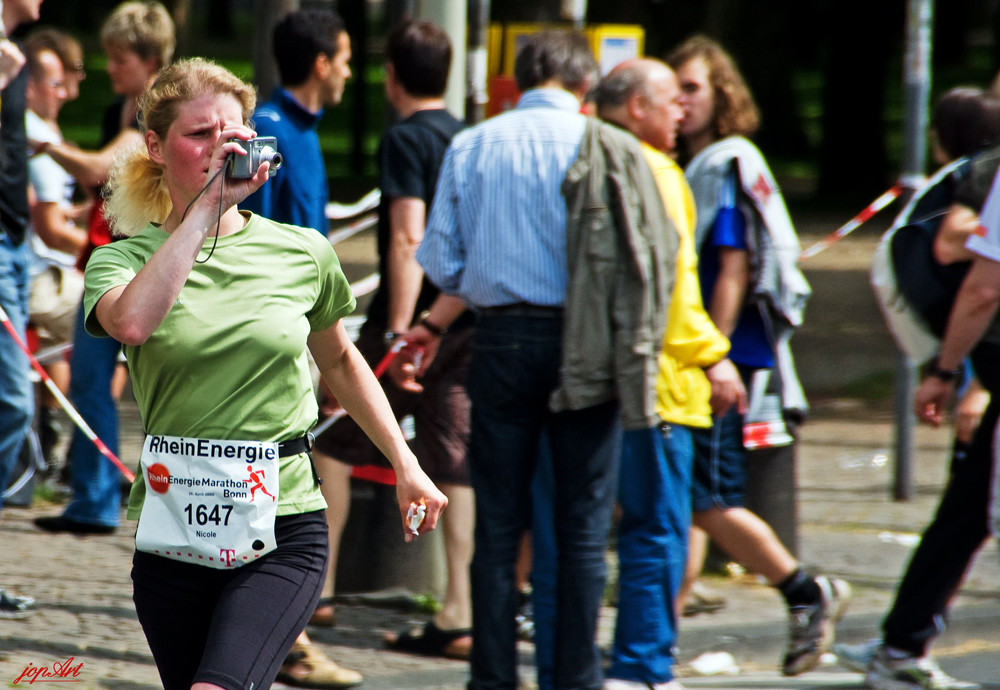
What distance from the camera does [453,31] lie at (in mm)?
5699

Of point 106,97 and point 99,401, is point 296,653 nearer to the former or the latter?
point 99,401

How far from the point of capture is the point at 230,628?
2.72 meters

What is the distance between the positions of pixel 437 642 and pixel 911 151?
4.10 metres

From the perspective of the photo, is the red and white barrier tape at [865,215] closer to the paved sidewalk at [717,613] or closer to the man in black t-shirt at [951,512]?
the paved sidewalk at [717,613]

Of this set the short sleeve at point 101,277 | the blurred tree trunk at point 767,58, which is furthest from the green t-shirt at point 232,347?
the blurred tree trunk at point 767,58

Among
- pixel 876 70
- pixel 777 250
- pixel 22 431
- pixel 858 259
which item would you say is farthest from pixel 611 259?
pixel 876 70

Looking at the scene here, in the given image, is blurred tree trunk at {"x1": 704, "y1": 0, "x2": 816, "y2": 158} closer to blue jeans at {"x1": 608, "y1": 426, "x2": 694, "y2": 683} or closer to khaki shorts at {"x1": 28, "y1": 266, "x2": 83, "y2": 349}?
khaki shorts at {"x1": 28, "y1": 266, "x2": 83, "y2": 349}

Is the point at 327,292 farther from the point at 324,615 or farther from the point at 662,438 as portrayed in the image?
the point at 324,615

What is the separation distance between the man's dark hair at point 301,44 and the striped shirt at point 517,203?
2.61 feet

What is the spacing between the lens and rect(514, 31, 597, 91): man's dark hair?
14.9ft

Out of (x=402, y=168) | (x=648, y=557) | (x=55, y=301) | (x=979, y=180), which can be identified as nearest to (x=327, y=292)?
(x=648, y=557)

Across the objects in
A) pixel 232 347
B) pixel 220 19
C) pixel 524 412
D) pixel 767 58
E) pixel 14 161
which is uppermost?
pixel 220 19

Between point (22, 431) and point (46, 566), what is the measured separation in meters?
0.68
